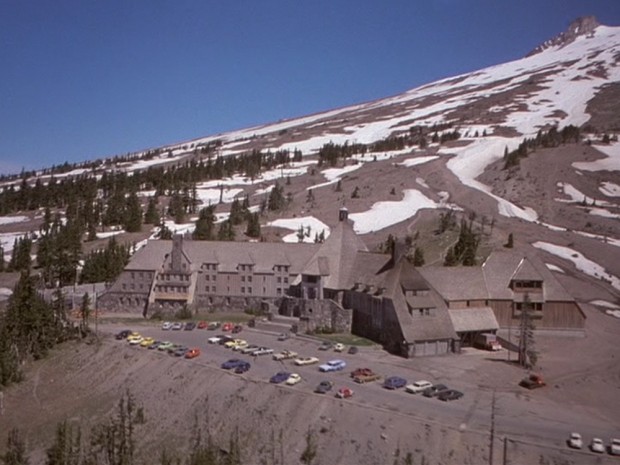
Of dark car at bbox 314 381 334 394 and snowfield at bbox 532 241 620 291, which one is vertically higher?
snowfield at bbox 532 241 620 291

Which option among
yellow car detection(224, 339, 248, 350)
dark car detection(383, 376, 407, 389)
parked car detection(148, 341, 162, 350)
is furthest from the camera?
parked car detection(148, 341, 162, 350)

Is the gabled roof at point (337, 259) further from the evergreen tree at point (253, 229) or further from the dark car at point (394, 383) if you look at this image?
Answer: the evergreen tree at point (253, 229)

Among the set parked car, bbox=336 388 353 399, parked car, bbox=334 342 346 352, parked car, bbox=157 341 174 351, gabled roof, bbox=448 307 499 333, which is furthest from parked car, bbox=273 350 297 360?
gabled roof, bbox=448 307 499 333

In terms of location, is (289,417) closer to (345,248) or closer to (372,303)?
(372,303)

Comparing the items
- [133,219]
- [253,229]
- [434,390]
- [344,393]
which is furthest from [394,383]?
[133,219]

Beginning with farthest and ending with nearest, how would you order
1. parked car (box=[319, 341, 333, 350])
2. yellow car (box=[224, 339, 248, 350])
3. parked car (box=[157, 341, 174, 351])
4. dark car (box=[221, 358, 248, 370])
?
parked car (box=[319, 341, 333, 350]) → yellow car (box=[224, 339, 248, 350]) → parked car (box=[157, 341, 174, 351]) → dark car (box=[221, 358, 248, 370])

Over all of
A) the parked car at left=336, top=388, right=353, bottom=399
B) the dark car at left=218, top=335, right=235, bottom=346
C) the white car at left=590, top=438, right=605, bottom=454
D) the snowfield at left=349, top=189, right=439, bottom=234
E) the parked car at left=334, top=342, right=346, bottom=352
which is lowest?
the white car at left=590, top=438, right=605, bottom=454

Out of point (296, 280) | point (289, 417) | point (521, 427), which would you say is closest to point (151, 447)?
point (289, 417)

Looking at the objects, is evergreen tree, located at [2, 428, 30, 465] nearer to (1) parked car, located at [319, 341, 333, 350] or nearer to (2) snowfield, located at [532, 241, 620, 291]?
(1) parked car, located at [319, 341, 333, 350]

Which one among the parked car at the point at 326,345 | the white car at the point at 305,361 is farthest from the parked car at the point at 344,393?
the parked car at the point at 326,345
